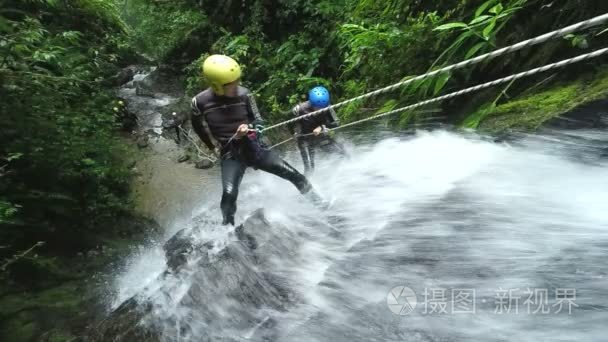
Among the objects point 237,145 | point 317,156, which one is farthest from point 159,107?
point 237,145

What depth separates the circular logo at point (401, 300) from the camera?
9.71 ft

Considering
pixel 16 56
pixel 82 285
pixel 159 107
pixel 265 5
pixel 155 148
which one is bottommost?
pixel 82 285

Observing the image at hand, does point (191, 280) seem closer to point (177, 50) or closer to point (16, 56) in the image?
point (16, 56)

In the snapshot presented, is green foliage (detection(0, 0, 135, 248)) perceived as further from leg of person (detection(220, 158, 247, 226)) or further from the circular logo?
the circular logo

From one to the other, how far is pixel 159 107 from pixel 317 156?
662 centimetres

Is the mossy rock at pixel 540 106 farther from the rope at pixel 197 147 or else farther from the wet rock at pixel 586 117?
the rope at pixel 197 147

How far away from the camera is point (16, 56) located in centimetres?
495

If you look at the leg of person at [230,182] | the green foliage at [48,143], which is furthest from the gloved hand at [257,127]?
the green foliage at [48,143]

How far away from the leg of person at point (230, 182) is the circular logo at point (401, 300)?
6.79ft

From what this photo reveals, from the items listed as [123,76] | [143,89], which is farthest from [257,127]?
[123,76]

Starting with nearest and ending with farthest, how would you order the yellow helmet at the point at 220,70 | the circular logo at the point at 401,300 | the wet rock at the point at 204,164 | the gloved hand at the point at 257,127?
1. the circular logo at the point at 401,300
2. the yellow helmet at the point at 220,70
3. the gloved hand at the point at 257,127
4. the wet rock at the point at 204,164

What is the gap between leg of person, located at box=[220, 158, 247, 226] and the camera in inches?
177

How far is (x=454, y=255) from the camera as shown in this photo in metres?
3.23

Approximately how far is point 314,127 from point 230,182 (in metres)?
2.20
